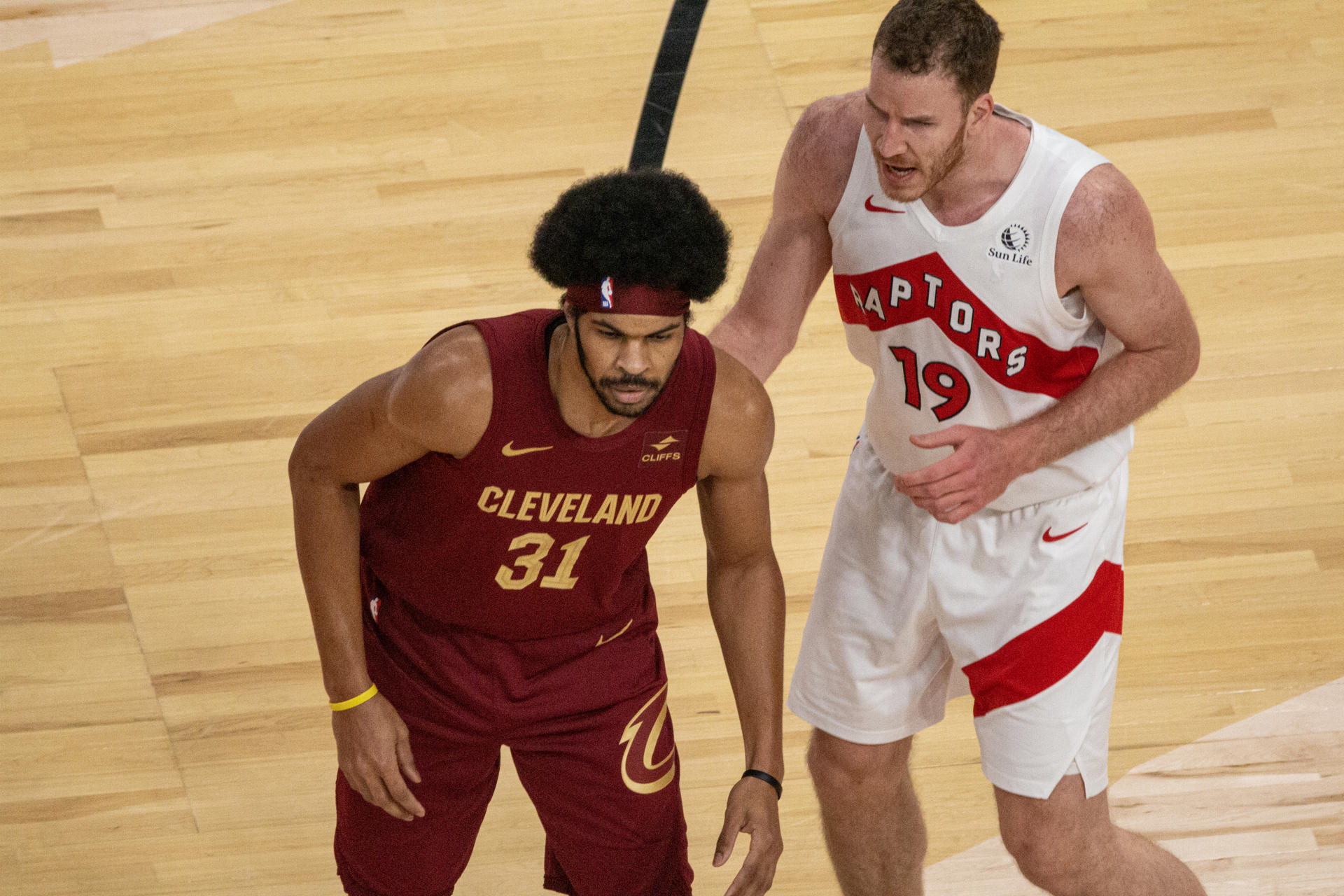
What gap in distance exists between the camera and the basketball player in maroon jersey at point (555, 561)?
227 centimetres

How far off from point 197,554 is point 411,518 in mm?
1529

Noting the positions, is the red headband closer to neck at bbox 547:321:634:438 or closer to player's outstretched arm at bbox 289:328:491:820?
neck at bbox 547:321:634:438

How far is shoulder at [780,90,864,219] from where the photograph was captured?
271cm

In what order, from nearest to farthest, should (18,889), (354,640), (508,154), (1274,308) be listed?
1. (354,640)
2. (18,889)
3. (1274,308)
4. (508,154)

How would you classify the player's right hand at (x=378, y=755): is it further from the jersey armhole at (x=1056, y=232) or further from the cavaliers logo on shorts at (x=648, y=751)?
the jersey armhole at (x=1056, y=232)

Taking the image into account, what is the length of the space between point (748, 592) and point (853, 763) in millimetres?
545

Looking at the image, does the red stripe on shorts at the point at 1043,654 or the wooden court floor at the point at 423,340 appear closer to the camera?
the red stripe on shorts at the point at 1043,654

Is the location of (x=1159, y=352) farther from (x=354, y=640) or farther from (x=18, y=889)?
(x=18, y=889)

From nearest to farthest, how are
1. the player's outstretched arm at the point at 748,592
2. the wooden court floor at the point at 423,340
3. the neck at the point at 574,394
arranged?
the neck at the point at 574,394
the player's outstretched arm at the point at 748,592
the wooden court floor at the point at 423,340

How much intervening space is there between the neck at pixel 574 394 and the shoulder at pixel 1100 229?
752 mm

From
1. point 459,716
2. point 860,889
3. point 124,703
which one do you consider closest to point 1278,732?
point 860,889

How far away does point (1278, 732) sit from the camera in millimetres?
3508

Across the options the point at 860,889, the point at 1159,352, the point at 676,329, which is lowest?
the point at 860,889

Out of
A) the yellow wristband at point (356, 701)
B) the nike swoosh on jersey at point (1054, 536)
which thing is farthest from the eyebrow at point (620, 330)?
the nike swoosh on jersey at point (1054, 536)
